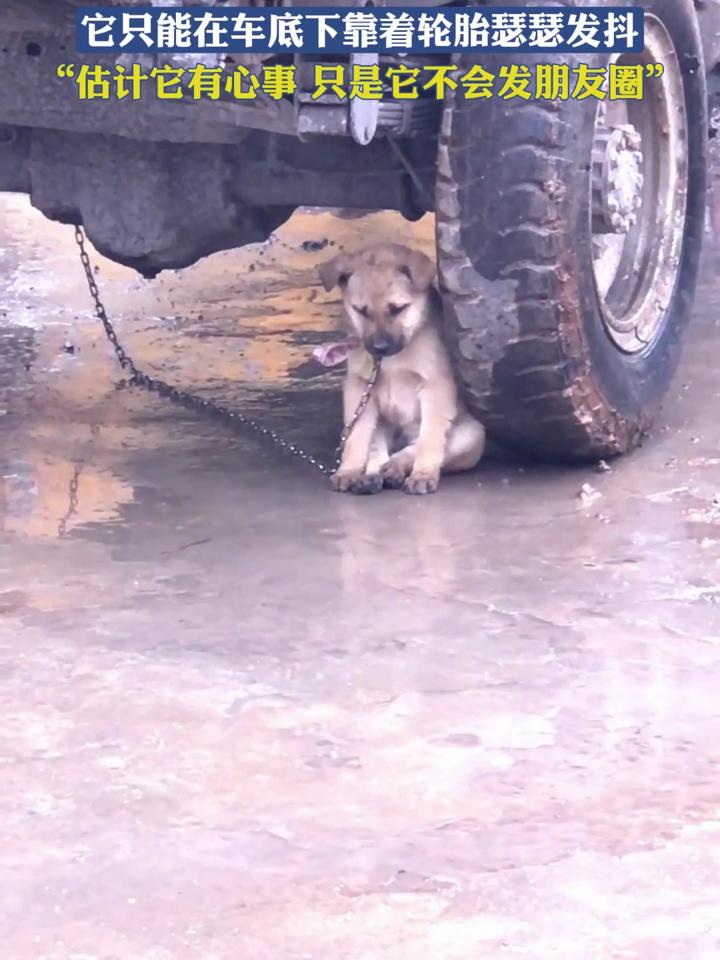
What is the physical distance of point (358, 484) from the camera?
423 cm

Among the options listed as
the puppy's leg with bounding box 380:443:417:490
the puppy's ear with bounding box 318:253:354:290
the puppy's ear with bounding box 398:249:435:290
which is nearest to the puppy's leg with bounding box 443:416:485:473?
the puppy's leg with bounding box 380:443:417:490

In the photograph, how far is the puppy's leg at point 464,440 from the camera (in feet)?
14.1

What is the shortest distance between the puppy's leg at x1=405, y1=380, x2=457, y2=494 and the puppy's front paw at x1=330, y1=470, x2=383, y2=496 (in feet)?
0.25

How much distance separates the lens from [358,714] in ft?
9.40

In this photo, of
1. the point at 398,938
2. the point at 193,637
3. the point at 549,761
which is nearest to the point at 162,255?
the point at 193,637

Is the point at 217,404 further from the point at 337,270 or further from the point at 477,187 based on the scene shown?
the point at 477,187

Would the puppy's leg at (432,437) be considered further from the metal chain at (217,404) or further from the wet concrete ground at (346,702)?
the metal chain at (217,404)

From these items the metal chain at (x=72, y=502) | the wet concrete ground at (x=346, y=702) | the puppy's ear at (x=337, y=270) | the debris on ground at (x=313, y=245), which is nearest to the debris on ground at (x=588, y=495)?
the wet concrete ground at (x=346, y=702)

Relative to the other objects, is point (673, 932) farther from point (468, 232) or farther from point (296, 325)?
point (296, 325)

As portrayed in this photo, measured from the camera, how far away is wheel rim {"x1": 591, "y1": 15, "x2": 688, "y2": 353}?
173 inches

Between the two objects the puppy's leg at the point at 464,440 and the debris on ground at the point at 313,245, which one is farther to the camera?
the debris on ground at the point at 313,245

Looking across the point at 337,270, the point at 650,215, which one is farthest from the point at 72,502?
the point at 650,215

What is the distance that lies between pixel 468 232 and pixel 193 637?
3.91ft

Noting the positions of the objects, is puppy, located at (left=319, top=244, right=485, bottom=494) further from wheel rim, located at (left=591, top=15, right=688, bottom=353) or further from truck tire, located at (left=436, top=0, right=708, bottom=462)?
wheel rim, located at (left=591, top=15, right=688, bottom=353)
